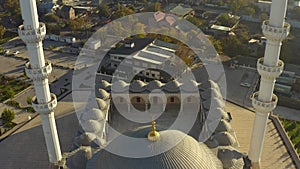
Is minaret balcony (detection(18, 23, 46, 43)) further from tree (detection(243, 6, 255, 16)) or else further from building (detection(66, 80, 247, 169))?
tree (detection(243, 6, 255, 16))

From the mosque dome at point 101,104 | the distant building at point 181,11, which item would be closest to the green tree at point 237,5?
the distant building at point 181,11

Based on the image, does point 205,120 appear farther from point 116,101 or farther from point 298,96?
point 298,96

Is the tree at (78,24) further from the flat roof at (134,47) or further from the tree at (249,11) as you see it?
the tree at (249,11)

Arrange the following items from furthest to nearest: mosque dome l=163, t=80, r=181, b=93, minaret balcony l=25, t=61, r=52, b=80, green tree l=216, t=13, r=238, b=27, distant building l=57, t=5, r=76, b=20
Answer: distant building l=57, t=5, r=76, b=20, green tree l=216, t=13, r=238, b=27, mosque dome l=163, t=80, r=181, b=93, minaret balcony l=25, t=61, r=52, b=80

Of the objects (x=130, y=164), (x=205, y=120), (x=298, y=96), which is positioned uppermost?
(x=130, y=164)

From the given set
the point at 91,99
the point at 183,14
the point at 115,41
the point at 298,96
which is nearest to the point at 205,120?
the point at 91,99

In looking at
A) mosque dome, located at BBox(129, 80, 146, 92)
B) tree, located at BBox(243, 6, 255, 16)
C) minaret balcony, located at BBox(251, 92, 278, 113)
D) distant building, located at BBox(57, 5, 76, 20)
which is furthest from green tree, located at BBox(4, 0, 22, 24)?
minaret balcony, located at BBox(251, 92, 278, 113)

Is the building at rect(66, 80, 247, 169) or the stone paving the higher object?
the building at rect(66, 80, 247, 169)
